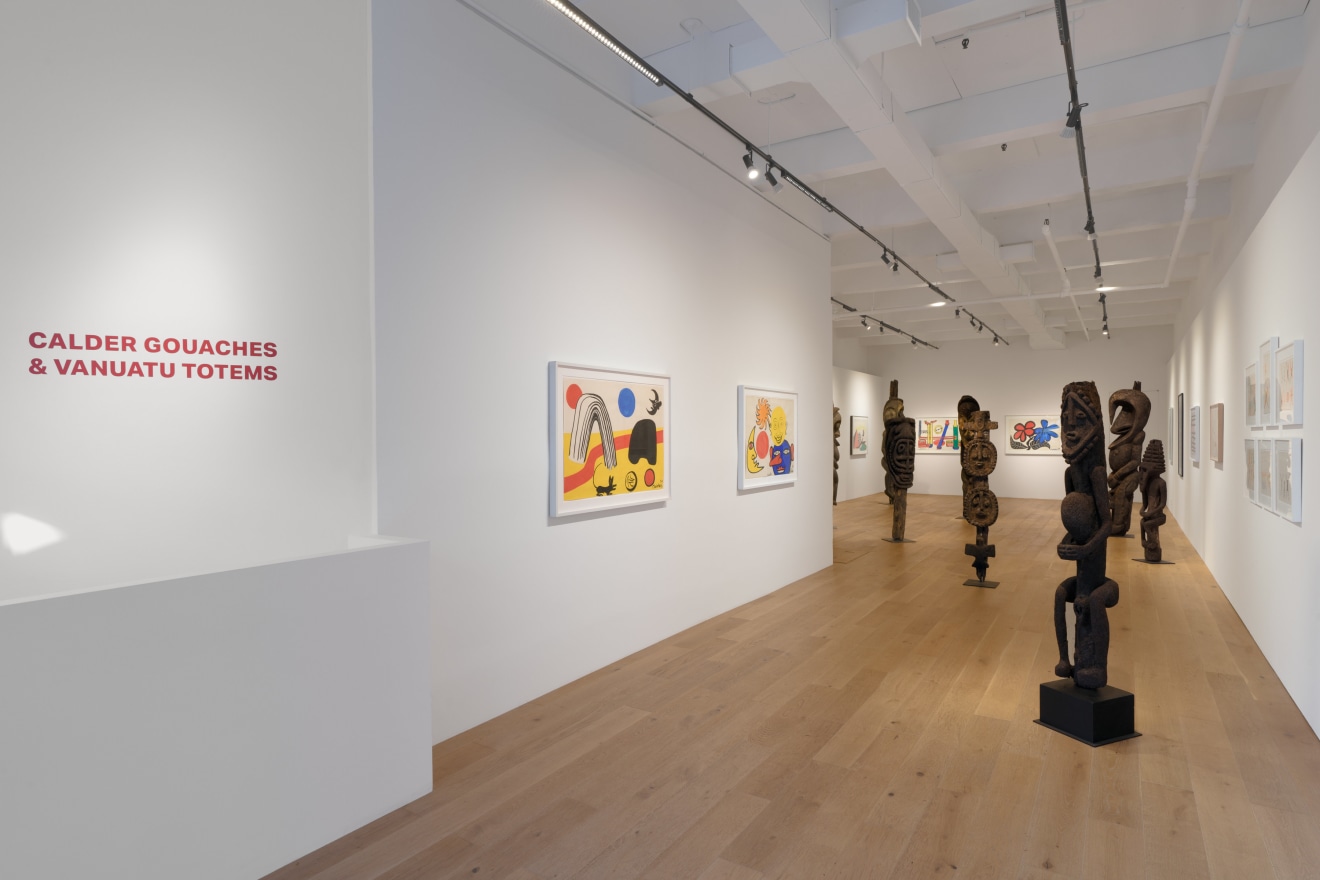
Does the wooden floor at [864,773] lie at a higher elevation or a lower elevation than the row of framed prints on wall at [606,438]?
lower

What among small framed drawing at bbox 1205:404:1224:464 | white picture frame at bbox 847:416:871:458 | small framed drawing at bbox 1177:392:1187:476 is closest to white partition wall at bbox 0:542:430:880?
small framed drawing at bbox 1205:404:1224:464

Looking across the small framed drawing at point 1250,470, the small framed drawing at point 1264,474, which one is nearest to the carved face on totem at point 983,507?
the small framed drawing at point 1250,470

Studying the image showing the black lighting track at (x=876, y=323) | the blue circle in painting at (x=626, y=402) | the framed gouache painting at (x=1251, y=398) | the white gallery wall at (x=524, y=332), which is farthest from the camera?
the black lighting track at (x=876, y=323)

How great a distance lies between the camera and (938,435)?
18.2m

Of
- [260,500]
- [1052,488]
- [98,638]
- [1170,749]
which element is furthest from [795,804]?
[1052,488]

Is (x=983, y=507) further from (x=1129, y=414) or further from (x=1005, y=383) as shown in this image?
(x=1005, y=383)

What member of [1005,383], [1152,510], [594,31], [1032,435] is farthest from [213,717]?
[1005,383]

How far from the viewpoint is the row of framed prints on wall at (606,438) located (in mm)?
4410

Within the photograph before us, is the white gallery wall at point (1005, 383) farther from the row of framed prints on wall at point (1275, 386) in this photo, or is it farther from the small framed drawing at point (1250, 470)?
the row of framed prints on wall at point (1275, 386)

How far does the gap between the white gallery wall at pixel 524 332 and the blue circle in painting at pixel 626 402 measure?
0.25 metres

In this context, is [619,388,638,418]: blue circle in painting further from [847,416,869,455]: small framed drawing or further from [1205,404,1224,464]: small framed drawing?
[847,416,869,455]: small framed drawing

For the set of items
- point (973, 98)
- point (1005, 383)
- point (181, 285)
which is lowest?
point (181, 285)

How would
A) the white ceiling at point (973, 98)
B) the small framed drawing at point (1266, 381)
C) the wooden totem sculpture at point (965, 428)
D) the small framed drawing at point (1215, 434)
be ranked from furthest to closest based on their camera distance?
the wooden totem sculpture at point (965, 428)
the small framed drawing at point (1215, 434)
the small framed drawing at point (1266, 381)
the white ceiling at point (973, 98)

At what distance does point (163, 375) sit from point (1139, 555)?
414 inches
